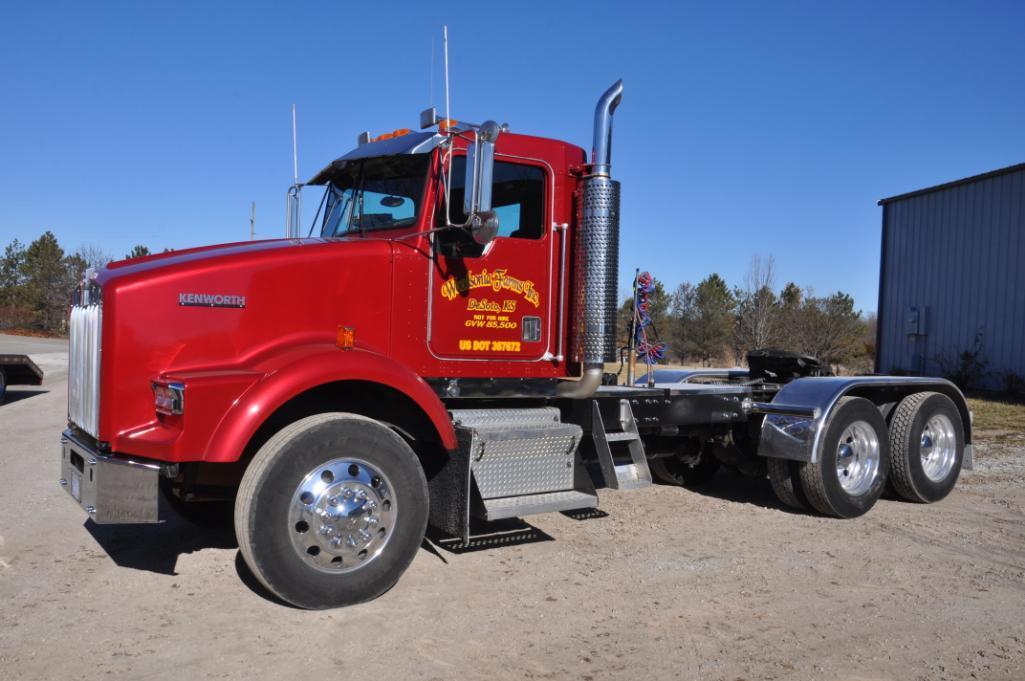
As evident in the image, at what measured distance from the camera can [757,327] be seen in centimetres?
2653

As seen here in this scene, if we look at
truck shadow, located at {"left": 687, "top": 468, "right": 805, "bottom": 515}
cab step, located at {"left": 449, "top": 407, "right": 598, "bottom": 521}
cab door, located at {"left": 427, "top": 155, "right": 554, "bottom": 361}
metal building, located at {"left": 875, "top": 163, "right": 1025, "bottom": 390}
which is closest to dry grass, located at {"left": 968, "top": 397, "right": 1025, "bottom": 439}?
metal building, located at {"left": 875, "top": 163, "right": 1025, "bottom": 390}

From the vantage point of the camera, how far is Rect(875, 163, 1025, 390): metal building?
18.5 metres

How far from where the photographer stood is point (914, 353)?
2133 centimetres

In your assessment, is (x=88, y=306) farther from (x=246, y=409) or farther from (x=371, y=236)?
(x=371, y=236)

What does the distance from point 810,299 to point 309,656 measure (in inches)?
1183

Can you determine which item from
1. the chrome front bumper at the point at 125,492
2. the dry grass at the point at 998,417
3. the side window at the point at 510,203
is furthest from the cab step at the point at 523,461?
the dry grass at the point at 998,417

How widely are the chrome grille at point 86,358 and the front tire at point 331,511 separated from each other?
3.35ft

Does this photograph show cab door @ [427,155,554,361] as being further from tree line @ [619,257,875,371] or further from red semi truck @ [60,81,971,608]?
tree line @ [619,257,875,371]

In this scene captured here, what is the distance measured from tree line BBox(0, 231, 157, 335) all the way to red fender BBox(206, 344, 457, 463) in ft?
160

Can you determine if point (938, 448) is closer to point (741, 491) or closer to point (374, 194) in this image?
point (741, 491)

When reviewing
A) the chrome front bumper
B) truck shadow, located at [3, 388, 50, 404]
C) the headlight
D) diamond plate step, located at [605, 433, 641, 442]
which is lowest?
truck shadow, located at [3, 388, 50, 404]

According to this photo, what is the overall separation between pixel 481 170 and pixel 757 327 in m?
23.4

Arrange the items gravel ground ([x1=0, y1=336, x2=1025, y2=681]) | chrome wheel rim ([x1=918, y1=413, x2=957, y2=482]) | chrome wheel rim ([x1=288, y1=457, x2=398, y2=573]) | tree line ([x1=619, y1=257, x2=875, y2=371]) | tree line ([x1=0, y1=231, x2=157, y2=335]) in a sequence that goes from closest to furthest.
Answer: gravel ground ([x1=0, y1=336, x2=1025, y2=681]) → chrome wheel rim ([x1=288, y1=457, x2=398, y2=573]) → chrome wheel rim ([x1=918, y1=413, x2=957, y2=482]) → tree line ([x1=619, y1=257, x2=875, y2=371]) → tree line ([x1=0, y1=231, x2=157, y2=335])

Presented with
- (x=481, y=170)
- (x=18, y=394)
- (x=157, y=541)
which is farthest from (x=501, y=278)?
(x=18, y=394)
